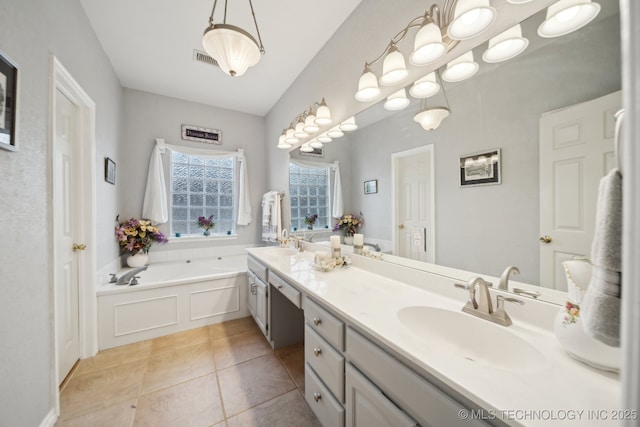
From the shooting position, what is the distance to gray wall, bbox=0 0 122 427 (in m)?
0.97

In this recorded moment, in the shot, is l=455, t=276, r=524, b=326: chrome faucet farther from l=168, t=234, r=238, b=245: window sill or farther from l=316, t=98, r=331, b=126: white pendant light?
l=168, t=234, r=238, b=245: window sill

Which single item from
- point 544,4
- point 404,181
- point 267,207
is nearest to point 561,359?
point 404,181

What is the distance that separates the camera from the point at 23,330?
105cm

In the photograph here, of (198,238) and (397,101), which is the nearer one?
(397,101)

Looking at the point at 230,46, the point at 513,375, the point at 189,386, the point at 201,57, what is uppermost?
the point at 201,57

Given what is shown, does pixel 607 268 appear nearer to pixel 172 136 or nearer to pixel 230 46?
pixel 230 46

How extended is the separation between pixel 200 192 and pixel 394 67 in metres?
3.13

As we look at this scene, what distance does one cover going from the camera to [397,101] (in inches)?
55.5

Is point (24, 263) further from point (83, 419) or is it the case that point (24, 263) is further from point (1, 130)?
point (83, 419)

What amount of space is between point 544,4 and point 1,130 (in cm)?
219

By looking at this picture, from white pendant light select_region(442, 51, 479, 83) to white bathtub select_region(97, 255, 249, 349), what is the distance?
8.26 feet

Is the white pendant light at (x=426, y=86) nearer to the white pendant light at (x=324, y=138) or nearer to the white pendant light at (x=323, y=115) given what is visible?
the white pendant light at (x=323, y=115)

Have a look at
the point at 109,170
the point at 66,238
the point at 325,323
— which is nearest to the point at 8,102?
the point at 66,238

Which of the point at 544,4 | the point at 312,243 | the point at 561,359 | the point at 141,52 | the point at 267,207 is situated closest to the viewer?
the point at 561,359
